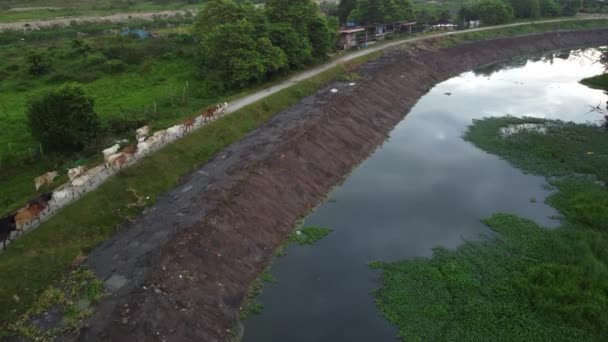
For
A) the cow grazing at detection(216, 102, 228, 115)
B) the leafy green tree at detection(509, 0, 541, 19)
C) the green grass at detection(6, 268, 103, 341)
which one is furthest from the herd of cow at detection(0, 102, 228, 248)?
the leafy green tree at detection(509, 0, 541, 19)

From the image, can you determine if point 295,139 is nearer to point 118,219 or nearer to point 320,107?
point 320,107

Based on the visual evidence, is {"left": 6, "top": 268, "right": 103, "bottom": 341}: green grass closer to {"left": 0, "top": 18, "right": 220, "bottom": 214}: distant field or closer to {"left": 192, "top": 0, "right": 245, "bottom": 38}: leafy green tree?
{"left": 0, "top": 18, "right": 220, "bottom": 214}: distant field

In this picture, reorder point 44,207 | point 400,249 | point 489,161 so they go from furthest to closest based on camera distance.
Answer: point 489,161 → point 400,249 → point 44,207

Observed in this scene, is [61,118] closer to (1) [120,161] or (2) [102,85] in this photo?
(1) [120,161]

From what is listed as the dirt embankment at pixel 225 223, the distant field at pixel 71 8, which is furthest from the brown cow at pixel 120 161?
the distant field at pixel 71 8

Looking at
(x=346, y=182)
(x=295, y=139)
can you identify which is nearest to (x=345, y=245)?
(x=346, y=182)

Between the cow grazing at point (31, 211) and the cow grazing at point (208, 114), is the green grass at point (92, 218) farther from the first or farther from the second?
the cow grazing at point (208, 114)

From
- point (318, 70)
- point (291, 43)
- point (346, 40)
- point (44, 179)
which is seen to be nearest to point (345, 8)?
point (346, 40)
